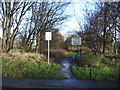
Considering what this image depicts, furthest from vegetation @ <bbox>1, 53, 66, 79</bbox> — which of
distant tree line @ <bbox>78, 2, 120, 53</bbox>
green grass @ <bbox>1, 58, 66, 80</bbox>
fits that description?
distant tree line @ <bbox>78, 2, 120, 53</bbox>

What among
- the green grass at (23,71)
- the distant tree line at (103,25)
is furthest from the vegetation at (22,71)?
the distant tree line at (103,25)

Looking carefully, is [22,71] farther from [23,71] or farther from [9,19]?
[9,19]

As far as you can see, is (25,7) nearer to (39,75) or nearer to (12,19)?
(12,19)

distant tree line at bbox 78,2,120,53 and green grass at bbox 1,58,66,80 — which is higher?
distant tree line at bbox 78,2,120,53

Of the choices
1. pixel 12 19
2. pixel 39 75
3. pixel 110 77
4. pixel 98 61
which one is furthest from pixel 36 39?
pixel 110 77

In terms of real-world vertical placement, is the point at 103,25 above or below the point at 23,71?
above

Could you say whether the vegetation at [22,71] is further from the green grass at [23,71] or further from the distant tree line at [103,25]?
the distant tree line at [103,25]

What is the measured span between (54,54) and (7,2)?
12.2 m

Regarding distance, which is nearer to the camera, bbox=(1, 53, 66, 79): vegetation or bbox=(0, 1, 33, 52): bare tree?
bbox=(1, 53, 66, 79): vegetation

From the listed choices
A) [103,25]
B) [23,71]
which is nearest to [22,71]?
[23,71]

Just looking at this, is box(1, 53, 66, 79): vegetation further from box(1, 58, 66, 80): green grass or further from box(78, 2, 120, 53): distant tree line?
box(78, 2, 120, 53): distant tree line

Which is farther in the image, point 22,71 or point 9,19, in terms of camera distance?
point 9,19

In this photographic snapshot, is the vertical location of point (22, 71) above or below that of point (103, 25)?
below

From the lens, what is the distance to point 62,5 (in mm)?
22656
